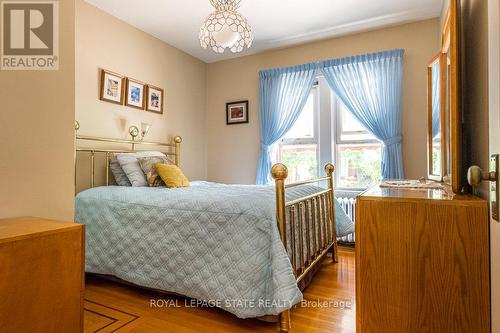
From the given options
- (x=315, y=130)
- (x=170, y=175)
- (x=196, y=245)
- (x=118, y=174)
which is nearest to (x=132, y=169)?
(x=118, y=174)

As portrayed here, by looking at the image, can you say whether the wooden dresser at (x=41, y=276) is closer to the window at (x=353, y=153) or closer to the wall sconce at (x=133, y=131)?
the wall sconce at (x=133, y=131)

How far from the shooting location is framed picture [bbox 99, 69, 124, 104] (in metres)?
2.93

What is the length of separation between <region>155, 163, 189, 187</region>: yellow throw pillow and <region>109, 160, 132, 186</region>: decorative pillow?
0.33 metres

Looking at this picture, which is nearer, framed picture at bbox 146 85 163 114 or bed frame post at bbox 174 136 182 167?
framed picture at bbox 146 85 163 114

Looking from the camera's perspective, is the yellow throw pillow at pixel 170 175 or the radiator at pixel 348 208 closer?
the yellow throw pillow at pixel 170 175

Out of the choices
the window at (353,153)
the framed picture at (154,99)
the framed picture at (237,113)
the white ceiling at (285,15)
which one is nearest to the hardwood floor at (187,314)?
the window at (353,153)

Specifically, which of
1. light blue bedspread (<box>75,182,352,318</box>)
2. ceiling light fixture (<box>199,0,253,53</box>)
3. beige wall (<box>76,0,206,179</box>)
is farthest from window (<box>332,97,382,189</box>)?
beige wall (<box>76,0,206,179</box>)

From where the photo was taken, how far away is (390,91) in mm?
3180

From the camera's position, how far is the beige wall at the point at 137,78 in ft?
9.16

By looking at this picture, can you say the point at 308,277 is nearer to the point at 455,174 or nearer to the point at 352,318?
the point at 352,318

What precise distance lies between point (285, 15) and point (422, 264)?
2.85 meters

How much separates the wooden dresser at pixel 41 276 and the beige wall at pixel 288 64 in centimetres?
307

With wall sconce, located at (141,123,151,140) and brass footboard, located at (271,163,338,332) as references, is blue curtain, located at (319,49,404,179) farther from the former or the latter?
wall sconce, located at (141,123,151,140)

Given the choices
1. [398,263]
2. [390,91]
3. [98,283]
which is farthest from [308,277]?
[390,91]
